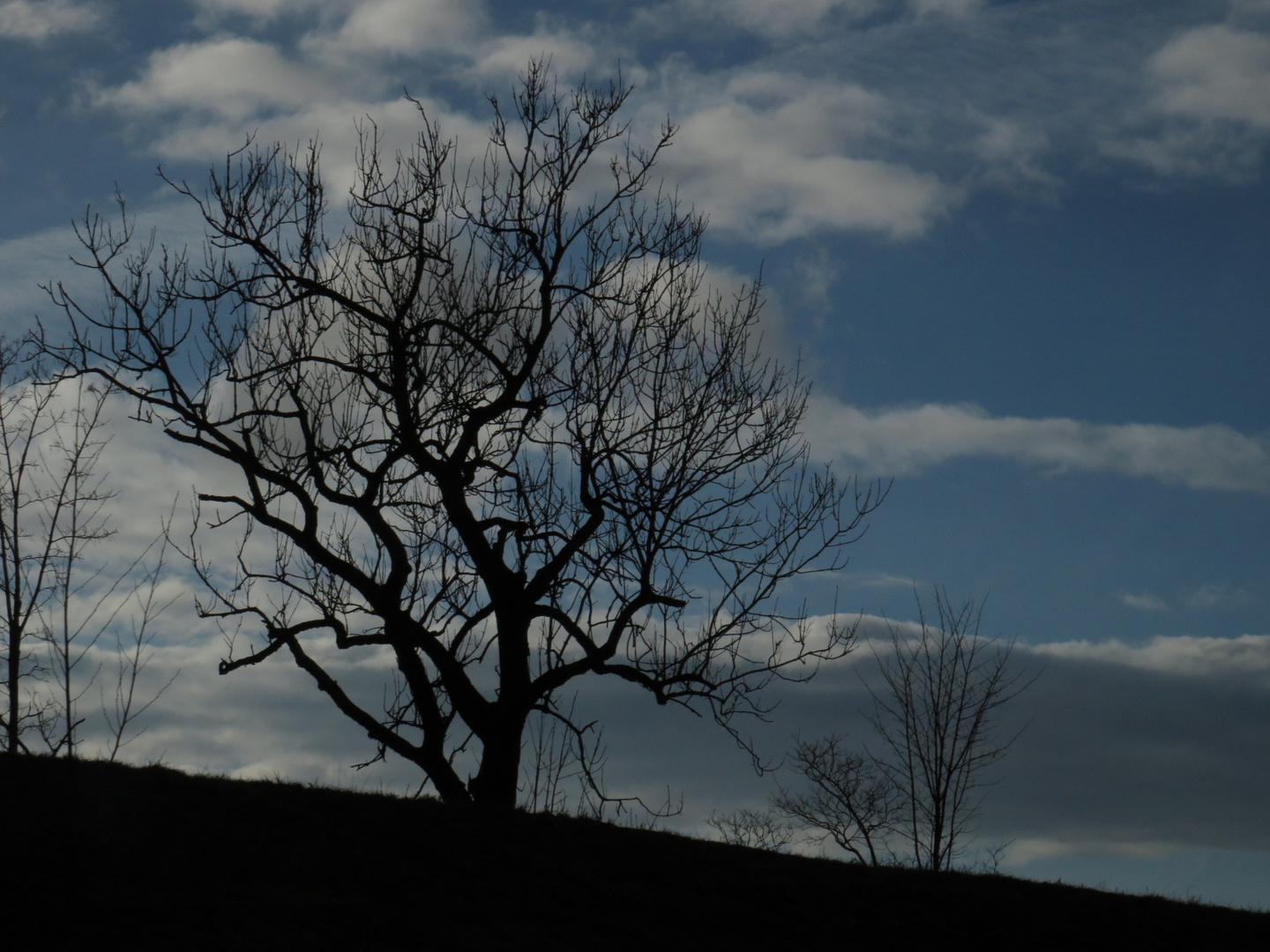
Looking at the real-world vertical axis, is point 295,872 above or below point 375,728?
below

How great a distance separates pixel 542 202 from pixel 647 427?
128 inches

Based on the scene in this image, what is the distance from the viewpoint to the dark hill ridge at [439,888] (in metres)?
8.04

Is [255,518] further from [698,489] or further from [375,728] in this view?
[698,489]

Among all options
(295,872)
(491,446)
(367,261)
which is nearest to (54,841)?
(295,872)

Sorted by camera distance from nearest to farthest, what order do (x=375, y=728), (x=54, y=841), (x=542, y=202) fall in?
(x=54, y=841), (x=375, y=728), (x=542, y=202)

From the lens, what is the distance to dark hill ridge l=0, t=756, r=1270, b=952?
8039 millimetres

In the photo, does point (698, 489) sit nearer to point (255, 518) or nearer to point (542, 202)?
point (542, 202)

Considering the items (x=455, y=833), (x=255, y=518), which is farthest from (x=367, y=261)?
(x=455, y=833)

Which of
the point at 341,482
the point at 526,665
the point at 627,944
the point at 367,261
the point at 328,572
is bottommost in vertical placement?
the point at 627,944

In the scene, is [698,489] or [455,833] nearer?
[455,833]

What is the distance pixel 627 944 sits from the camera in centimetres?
898

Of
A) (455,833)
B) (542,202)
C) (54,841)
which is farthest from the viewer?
(542,202)

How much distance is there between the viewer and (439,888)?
925 centimetres

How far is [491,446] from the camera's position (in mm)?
14977
